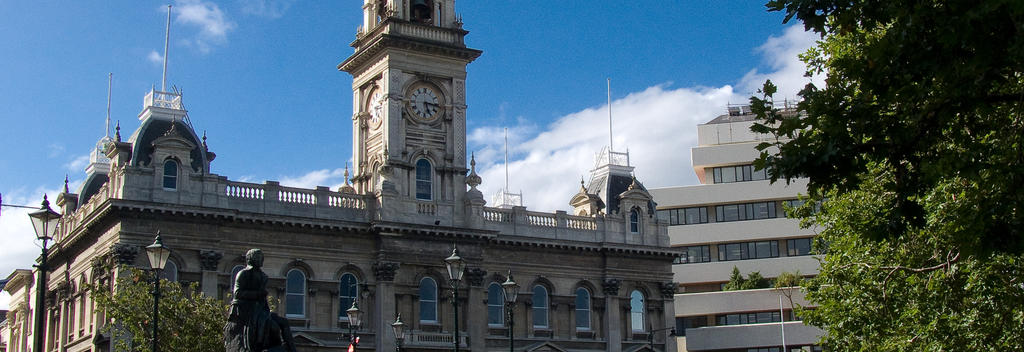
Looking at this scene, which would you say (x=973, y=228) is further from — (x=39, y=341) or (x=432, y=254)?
(x=432, y=254)

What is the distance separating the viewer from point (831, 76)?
1862cm

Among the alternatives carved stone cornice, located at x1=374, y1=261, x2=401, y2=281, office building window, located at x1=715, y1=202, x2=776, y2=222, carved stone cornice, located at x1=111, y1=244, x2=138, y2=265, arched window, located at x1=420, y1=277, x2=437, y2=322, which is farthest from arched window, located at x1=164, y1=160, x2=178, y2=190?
office building window, located at x1=715, y1=202, x2=776, y2=222

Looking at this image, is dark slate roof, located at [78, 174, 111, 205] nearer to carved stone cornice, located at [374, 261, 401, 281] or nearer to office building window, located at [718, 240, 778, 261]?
carved stone cornice, located at [374, 261, 401, 281]

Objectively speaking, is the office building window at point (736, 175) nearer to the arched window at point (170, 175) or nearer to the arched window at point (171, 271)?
the arched window at point (170, 175)

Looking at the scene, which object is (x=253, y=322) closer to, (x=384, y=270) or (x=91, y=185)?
(x=384, y=270)

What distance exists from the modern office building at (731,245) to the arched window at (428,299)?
2256cm

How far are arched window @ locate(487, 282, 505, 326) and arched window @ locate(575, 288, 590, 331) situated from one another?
3920mm

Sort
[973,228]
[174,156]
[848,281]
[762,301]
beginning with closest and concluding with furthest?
[973,228]
[848,281]
[174,156]
[762,301]

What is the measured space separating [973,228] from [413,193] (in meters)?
38.5

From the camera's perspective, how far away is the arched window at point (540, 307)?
57.8 meters

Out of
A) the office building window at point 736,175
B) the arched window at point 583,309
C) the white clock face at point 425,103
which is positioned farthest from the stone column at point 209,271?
the office building window at point 736,175

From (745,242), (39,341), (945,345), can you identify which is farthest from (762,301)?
(39,341)

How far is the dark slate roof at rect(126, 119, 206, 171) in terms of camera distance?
5109cm

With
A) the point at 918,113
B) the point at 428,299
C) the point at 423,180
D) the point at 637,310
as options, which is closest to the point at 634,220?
the point at 637,310
